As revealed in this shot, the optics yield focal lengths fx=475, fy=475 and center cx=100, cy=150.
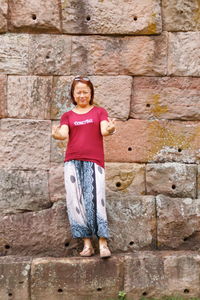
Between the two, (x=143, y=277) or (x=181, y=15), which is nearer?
(x=143, y=277)

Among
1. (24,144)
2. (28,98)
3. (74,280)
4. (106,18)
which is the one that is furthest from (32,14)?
(74,280)

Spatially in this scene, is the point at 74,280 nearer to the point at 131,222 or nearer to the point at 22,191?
the point at 131,222

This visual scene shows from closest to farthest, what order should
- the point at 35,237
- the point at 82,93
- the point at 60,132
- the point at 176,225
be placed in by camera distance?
the point at 60,132, the point at 82,93, the point at 35,237, the point at 176,225

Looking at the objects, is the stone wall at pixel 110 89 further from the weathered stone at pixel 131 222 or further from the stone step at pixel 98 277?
the stone step at pixel 98 277

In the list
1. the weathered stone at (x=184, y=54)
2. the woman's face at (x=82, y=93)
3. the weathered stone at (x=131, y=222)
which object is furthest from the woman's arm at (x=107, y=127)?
the weathered stone at (x=184, y=54)

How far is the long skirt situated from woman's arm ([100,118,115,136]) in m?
0.32

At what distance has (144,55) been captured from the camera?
489 cm

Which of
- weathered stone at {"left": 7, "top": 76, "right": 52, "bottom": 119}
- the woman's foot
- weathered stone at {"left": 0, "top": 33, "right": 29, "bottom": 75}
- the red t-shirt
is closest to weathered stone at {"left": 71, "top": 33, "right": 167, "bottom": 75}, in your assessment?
weathered stone at {"left": 7, "top": 76, "right": 52, "bottom": 119}

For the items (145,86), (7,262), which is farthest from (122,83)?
(7,262)

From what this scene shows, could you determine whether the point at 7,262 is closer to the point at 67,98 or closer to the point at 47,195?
the point at 47,195

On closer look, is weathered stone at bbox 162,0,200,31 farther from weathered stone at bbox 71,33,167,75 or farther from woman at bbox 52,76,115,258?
woman at bbox 52,76,115,258

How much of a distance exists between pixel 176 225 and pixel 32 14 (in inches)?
101

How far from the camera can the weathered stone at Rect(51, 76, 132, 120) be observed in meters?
4.86

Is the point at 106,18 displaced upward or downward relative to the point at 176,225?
upward
